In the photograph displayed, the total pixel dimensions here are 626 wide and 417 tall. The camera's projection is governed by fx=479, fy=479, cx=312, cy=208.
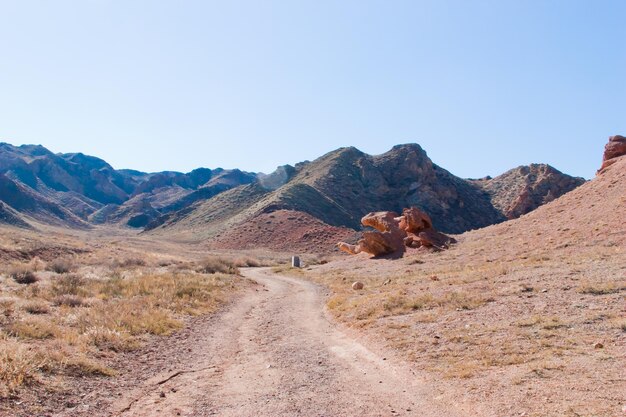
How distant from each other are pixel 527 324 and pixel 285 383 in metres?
5.56

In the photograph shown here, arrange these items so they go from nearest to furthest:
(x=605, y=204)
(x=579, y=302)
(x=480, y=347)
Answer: (x=480, y=347), (x=579, y=302), (x=605, y=204)

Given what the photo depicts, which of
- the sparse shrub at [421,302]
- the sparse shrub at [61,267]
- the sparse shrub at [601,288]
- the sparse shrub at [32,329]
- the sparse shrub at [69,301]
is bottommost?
the sparse shrub at [61,267]

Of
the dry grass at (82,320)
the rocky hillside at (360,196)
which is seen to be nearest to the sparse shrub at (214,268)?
the dry grass at (82,320)

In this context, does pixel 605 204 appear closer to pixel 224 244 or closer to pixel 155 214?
pixel 224 244

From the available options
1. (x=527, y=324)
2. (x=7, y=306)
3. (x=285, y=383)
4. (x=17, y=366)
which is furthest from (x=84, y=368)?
(x=527, y=324)

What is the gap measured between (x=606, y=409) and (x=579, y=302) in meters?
6.44

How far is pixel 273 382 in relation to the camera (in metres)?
8.52

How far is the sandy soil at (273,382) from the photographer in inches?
278

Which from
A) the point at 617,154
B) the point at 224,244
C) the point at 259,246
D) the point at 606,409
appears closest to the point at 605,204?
the point at 617,154

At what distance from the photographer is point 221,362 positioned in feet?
33.8

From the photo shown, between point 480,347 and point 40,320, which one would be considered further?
point 40,320

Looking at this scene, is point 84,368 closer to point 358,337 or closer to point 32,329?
point 32,329

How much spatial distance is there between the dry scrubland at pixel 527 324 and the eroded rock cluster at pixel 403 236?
11.5m

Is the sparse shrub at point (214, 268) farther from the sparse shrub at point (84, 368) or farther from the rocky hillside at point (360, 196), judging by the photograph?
the rocky hillside at point (360, 196)
